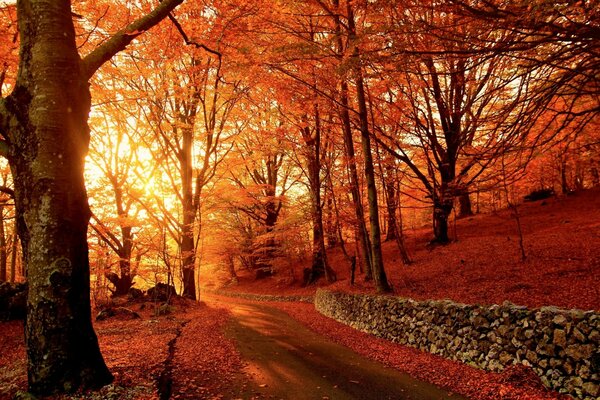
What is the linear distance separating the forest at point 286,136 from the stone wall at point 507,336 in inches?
7.8

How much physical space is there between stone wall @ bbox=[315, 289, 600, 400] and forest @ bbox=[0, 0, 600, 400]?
0.65 ft

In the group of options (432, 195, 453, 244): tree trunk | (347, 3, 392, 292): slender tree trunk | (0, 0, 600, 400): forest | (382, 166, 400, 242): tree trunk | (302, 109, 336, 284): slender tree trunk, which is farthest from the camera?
(302, 109, 336, 284): slender tree trunk

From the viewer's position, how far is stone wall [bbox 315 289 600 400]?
450 centimetres

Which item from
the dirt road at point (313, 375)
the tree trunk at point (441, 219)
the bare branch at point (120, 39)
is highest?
the bare branch at point (120, 39)

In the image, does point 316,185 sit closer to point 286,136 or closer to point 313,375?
point 286,136

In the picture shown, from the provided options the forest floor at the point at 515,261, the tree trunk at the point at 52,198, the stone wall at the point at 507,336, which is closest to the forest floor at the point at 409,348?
the forest floor at the point at 515,261

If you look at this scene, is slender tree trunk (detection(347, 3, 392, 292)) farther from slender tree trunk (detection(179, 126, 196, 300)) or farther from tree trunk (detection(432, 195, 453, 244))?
slender tree trunk (detection(179, 126, 196, 300))

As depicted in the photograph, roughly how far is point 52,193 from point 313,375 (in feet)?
16.1

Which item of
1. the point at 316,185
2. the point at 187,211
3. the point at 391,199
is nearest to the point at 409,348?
the point at 391,199

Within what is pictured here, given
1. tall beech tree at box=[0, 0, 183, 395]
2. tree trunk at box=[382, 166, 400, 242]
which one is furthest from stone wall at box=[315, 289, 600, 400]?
tall beech tree at box=[0, 0, 183, 395]

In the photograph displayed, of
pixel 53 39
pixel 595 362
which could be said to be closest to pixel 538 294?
pixel 595 362

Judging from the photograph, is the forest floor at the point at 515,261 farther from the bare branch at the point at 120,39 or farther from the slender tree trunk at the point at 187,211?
the bare branch at the point at 120,39

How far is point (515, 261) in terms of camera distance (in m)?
10.2

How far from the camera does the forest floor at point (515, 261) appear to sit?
24.6ft
